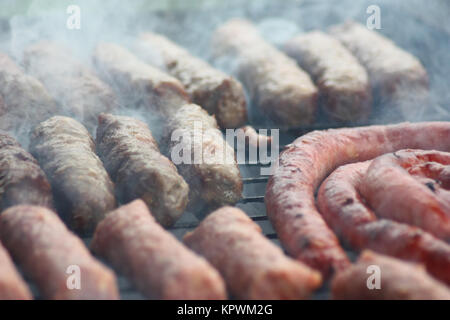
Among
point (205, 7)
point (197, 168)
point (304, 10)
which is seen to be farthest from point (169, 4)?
point (197, 168)

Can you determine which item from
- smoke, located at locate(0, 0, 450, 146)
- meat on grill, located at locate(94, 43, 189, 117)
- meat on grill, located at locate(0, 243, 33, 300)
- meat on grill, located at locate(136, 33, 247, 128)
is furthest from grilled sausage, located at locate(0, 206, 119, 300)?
smoke, located at locate(0, 0, 450, 146)

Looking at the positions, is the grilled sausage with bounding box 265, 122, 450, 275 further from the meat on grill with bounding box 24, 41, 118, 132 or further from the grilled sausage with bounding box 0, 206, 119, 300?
the meat on grill with bounding box 24, 41, 118, 132

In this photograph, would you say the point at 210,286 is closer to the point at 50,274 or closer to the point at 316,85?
the point at 50,274

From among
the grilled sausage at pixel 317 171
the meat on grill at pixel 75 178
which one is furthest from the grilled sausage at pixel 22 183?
the grilled sausage at pixel 317 171

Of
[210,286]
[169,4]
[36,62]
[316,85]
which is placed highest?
[169,4]

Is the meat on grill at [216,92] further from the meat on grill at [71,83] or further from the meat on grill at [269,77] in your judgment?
the meat on grill at [71,83]

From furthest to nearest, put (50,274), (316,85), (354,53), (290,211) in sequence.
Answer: (354,53) < (316,85) < (290,211) < (50,274)
